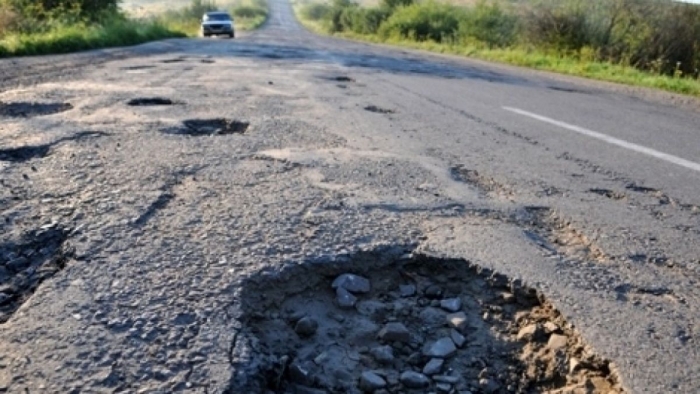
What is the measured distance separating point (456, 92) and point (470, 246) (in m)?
5.84

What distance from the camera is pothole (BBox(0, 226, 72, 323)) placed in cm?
192

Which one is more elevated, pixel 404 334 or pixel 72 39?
pixel 404 334

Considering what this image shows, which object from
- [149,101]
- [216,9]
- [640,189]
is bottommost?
[216,9]

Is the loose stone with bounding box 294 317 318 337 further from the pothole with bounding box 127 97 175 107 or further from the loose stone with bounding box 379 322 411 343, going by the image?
the pothole with bounding box 127 97 175 107

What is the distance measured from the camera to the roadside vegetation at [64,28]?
12.7 m

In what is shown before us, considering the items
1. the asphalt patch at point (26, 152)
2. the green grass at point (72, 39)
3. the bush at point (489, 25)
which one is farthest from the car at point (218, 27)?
the asphalt patch at point (26, 152)

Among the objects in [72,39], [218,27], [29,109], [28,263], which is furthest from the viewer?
[218,27]

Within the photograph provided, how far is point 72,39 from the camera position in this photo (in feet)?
45.1

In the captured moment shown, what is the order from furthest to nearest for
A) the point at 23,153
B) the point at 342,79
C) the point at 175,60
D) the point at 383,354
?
the point at 175,60 < the point at 342,79 < the point at 23,153 < the point at 383,354

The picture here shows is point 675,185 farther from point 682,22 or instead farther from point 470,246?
point 682,22

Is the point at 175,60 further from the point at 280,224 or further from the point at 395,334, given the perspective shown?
the point at 395,334

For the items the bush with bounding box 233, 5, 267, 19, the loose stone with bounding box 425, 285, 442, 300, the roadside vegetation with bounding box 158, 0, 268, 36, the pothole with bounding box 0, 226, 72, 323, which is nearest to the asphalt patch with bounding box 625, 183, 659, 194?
the loose stone with bounding box 425, 285, 442, 300

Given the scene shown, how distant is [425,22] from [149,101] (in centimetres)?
2707

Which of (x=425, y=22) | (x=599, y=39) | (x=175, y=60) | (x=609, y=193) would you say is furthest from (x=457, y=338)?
(x=425, y=22)
